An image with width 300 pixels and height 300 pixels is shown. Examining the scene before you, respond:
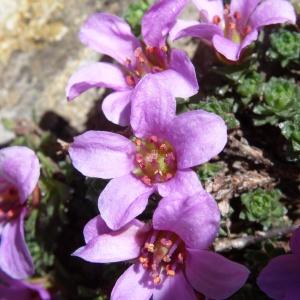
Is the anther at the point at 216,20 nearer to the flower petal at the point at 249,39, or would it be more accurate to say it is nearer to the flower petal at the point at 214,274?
the flower petal at the point at 249,39

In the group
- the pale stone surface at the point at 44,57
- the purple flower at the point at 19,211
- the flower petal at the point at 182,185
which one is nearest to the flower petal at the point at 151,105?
the flower petal at the point at 182,185

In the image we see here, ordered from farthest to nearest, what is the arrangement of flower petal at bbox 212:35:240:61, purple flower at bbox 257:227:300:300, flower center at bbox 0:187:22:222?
flower center at bbox 0:187:22:222, flower petal at bbox 212:35:240:61, purple flower at bbox 257:227:300:300

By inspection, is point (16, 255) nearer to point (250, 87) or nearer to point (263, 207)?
point (263, 207)

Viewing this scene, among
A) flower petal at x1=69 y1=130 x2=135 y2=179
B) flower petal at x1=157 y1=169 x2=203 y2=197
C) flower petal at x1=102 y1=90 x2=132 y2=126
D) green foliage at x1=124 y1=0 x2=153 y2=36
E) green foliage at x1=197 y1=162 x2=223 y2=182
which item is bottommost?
green foliage at x1=197 y1=162 x2=223 y2=182

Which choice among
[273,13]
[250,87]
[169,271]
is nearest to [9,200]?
[169,271]

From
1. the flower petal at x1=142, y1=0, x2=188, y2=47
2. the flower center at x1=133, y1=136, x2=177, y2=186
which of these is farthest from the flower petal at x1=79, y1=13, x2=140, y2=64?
the flower center at x1=133, y1=136, x2=177, y2=186

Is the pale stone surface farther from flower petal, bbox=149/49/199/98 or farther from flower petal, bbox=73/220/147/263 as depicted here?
flower petal, bbox=73/220/147/263
